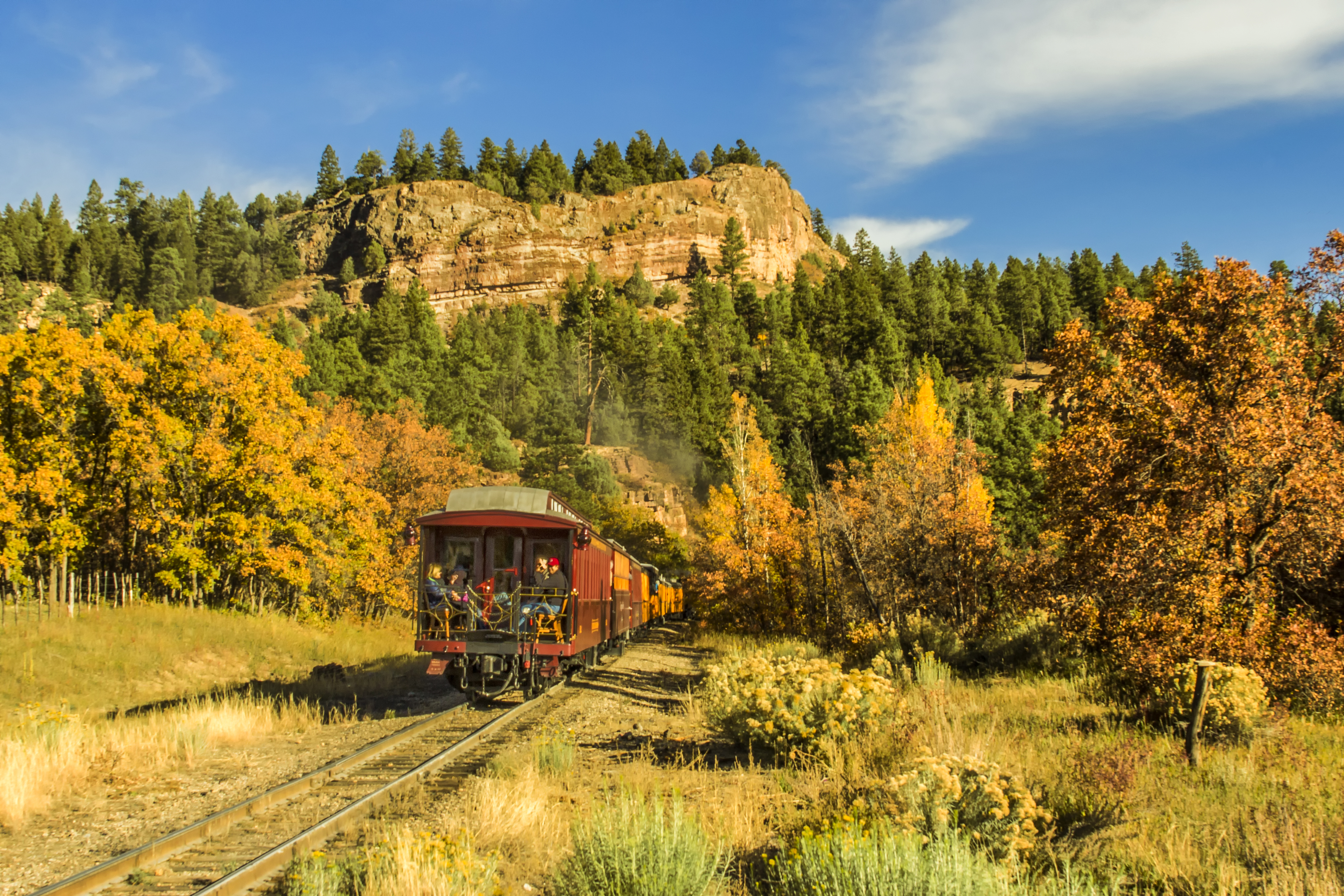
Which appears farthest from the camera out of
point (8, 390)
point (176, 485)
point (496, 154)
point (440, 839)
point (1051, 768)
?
point (496, 154)

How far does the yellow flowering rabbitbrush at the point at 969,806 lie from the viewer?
5.58 m

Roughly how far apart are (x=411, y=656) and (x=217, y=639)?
5.41 meters

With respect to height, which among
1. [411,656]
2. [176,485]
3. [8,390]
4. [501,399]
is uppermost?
[501,399]

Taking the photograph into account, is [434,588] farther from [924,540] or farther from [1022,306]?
[1022,306]

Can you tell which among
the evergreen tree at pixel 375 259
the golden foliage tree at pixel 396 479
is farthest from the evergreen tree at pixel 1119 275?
the evergreen tree at pixel 375 259

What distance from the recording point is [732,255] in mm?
152250

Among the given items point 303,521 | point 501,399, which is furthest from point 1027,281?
Result: point 303,521

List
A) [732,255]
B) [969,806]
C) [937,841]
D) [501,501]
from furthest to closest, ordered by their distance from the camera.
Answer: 1. [732,255]
2. [501,501]
3. [969,806]
4. [937,841]

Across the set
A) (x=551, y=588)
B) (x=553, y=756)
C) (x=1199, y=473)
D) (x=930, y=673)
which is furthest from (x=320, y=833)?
(x=1199, y=473)

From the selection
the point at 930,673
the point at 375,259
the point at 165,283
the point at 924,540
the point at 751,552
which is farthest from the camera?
the point at 375,259

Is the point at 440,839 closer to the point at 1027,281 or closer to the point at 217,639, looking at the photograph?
the point at 217,639

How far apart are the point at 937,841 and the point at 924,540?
1458 centimetres

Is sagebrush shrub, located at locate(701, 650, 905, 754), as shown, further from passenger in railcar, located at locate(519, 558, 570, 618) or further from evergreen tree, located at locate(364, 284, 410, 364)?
evergreen tree, located at locate(364, 284, 410, 364)

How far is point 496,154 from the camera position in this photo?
170000 millimetres
